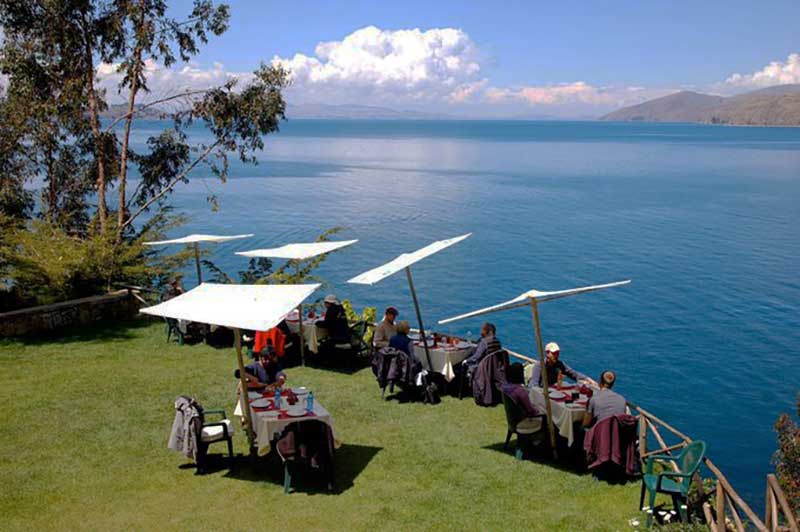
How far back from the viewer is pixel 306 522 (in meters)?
8.12

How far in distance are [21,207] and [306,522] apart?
22.4 meters

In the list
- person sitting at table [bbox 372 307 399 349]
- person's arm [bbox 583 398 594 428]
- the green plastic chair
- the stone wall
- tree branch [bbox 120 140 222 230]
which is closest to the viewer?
the green plastic chair

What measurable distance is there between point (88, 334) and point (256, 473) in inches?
337

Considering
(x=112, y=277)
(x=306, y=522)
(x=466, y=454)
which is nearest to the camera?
(x=306, y=522)

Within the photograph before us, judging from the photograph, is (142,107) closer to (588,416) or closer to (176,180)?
(176,180)

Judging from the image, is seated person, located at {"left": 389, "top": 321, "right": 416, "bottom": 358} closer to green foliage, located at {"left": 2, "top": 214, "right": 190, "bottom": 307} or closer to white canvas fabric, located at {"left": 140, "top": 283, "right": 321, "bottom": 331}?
white canvas fabric, located at {"left": 140, "top": 283, "right": 321, "bottom": 331}

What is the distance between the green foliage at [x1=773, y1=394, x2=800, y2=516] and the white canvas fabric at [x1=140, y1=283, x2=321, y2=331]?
30.7 ft

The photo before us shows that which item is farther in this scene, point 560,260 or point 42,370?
point 560,260

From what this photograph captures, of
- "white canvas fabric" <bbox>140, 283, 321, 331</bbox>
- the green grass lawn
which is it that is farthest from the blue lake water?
"white canvas fabric" <bbox>140, 283, 321, 331</bbox>

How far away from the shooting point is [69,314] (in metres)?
16.5

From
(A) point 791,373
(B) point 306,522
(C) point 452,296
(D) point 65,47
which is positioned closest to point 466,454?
(B) point 306,522

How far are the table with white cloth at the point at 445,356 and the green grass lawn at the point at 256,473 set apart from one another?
72 cm

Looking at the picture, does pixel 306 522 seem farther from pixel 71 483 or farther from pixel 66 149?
pixel 66 149

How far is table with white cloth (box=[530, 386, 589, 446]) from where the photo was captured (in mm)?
9766
